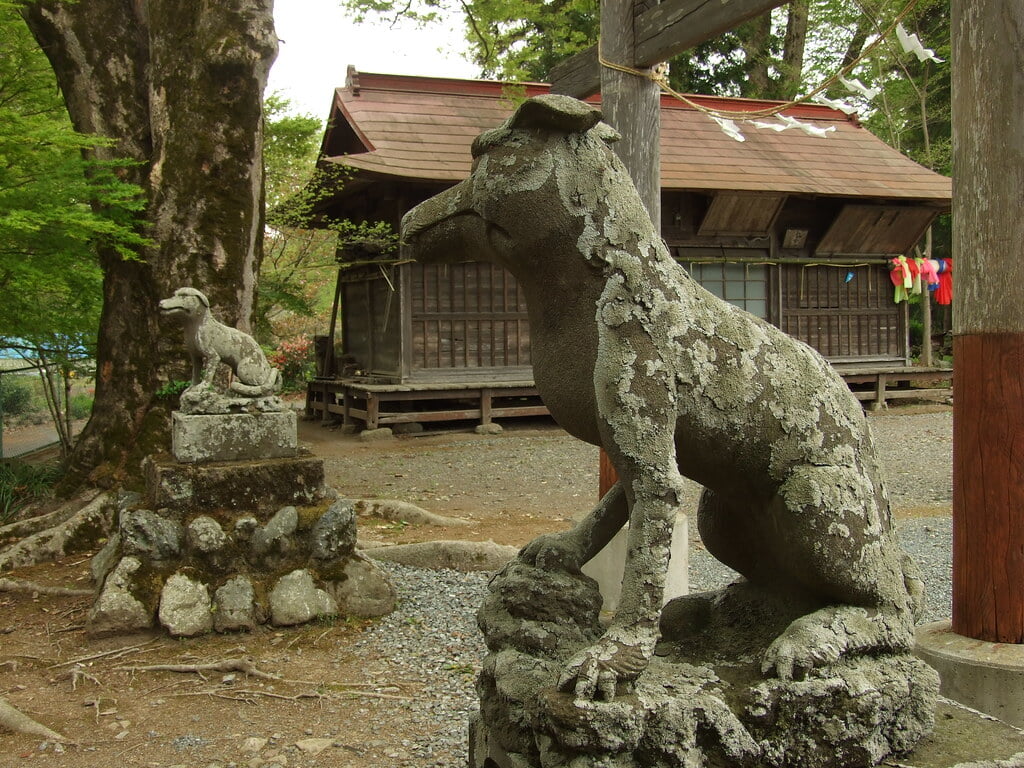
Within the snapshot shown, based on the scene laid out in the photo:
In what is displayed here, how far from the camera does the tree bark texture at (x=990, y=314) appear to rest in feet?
10.0

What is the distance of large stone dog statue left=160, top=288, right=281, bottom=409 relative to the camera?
5.31 m

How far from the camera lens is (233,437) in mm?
5230

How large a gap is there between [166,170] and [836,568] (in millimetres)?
6301

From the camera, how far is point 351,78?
43.6ft

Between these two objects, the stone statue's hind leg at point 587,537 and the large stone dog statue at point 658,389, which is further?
the stone statue's hind leg at point 587,537

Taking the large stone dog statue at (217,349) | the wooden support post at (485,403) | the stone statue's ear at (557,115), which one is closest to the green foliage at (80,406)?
the wooden support post at (485,403)

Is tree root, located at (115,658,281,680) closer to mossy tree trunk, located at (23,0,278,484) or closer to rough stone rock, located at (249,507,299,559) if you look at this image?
rough stone rock, located at (249,507,299,559)

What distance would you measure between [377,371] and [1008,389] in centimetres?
1183

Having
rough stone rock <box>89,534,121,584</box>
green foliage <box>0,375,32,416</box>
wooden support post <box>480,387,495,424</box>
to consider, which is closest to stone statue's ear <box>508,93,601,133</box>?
rough stone rock <box>89,534,121,584</box>

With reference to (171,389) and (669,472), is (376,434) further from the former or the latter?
(669,472)

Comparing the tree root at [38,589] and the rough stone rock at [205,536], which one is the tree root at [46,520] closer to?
the tree root at [38,589]

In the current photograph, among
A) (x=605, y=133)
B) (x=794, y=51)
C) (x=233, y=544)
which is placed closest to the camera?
(x=605, y=133)

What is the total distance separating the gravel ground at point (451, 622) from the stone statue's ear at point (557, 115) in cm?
263

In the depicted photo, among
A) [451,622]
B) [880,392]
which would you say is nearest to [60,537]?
[451,622]
